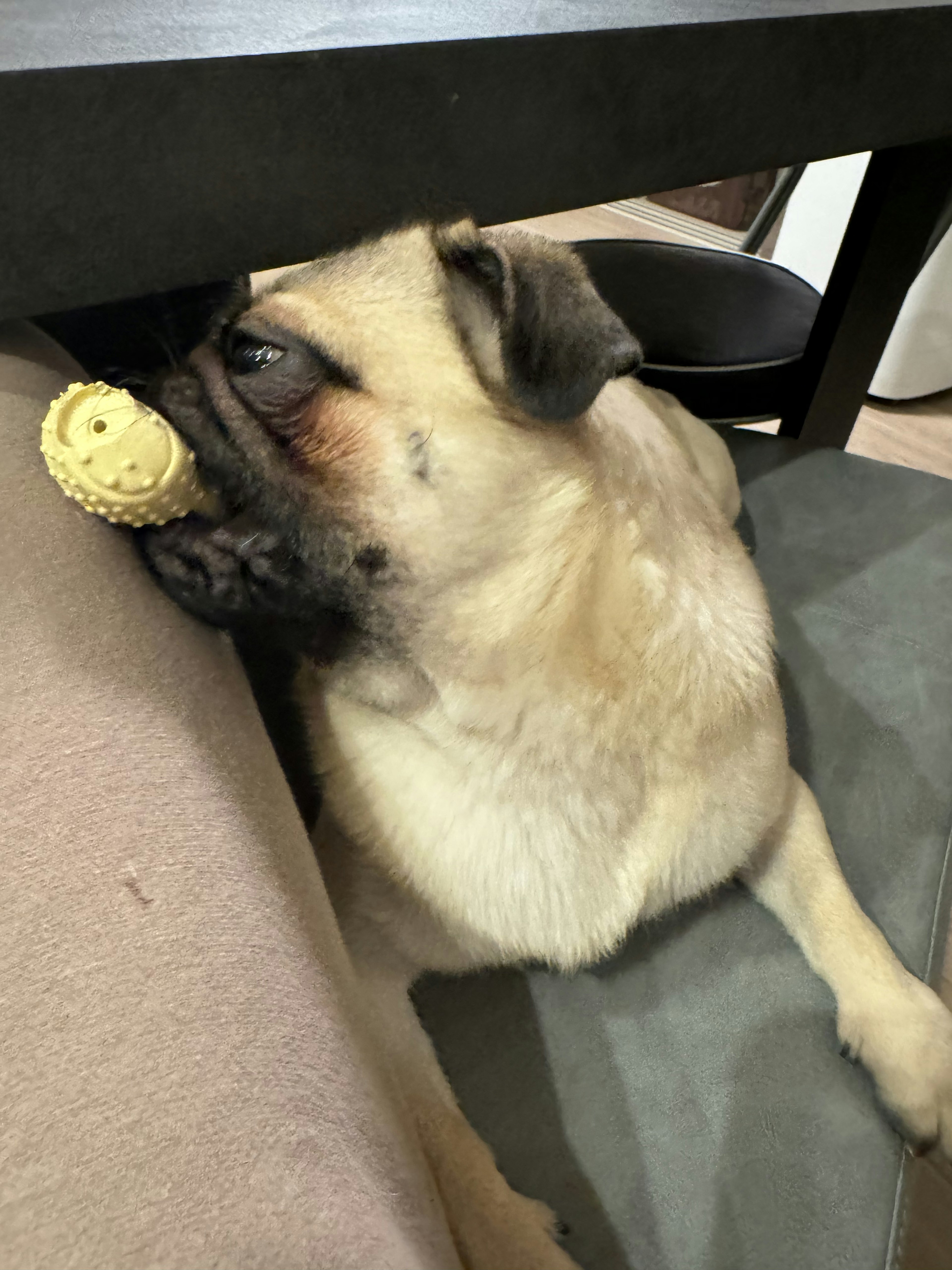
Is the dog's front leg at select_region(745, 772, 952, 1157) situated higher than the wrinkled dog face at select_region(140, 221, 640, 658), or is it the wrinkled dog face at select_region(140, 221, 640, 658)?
the wrinkled dog face at select_region(140, 221, 640, 658)

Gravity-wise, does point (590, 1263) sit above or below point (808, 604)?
below

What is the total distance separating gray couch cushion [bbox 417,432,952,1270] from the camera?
0.75 metres

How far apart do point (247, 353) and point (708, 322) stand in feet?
4.02

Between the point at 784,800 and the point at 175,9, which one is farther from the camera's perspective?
the point at 784,800

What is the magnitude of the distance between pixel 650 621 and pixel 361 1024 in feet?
1.48

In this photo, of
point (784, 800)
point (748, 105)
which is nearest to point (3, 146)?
point (748, 105)

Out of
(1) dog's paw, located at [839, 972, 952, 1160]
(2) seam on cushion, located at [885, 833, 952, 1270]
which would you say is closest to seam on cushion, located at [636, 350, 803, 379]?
(2) seam on cushion, located at [885, 833, 952, 1270]

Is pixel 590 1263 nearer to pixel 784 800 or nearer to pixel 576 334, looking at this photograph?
pixel 784 800

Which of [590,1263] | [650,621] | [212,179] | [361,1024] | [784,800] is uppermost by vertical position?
[212,179]

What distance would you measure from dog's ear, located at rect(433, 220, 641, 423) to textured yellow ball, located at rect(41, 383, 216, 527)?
11.0 inches

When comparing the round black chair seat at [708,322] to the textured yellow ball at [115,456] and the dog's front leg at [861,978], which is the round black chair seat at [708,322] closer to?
the dog's front leg at [861,978]

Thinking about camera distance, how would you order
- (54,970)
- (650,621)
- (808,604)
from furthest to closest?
(808,604) < (650,621) < (54,970)

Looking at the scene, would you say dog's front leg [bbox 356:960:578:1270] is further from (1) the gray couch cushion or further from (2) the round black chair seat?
(2) the round black chair seat

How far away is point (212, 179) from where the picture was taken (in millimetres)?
633
